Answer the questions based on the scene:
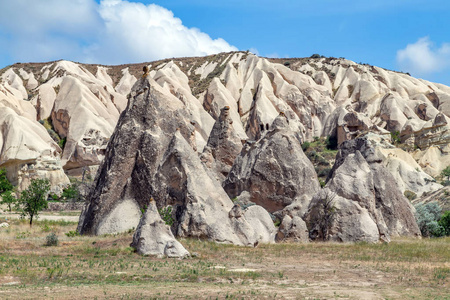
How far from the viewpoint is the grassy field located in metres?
11.3

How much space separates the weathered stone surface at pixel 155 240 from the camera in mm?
16312

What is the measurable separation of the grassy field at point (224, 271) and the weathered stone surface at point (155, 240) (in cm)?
35

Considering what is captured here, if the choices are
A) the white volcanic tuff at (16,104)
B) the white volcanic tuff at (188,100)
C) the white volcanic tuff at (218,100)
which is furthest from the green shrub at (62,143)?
the white volcanic tuff at (218,100)

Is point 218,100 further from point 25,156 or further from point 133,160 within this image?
point 133,160

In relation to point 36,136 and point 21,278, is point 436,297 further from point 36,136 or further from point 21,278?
point 36,136

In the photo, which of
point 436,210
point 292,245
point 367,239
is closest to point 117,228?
Result: point 292,245

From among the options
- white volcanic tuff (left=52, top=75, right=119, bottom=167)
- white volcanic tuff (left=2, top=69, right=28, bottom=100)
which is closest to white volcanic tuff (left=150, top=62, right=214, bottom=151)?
white volcanic tuff (left=52, top=75, right=119, bottom=167)

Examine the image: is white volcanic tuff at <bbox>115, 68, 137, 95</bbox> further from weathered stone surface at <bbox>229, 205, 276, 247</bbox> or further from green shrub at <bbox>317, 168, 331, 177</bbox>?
weathered stone surface at <bbox>229, 205, 276, 247</bbox>

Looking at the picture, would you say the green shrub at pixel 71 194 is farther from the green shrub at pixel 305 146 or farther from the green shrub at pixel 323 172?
the green shrub at pixel 305 146

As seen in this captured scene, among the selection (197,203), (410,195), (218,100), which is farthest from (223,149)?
(218,100)

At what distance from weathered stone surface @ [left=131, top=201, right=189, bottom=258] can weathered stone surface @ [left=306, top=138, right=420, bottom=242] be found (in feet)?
24.2

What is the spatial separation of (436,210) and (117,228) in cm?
1790

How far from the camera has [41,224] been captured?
29109 millimetres

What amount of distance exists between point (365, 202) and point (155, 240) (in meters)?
9.73
